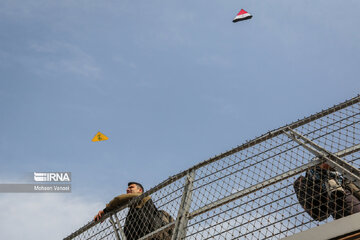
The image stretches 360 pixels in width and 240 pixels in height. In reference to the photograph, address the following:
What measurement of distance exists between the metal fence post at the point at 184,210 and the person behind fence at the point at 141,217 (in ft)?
1.18

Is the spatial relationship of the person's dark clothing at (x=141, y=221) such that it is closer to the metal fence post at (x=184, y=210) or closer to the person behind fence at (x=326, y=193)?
the metal fence post at (x=184, y=210)

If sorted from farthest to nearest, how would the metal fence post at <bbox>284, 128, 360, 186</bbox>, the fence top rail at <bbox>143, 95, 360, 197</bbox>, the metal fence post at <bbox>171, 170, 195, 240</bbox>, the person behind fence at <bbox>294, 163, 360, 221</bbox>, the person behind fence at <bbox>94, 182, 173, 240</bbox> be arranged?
the person behind fence at <bbox>94, 182, 173, 240</bbox> < the metal fence post at <bbox>171, 170, 195, 240</bbox> < the fence top rail at <bbox>143, 95, 360, 197</bbox> < the person behind fence at <bbox>294, 163, 360, 221</bbox> < the metal fence post at <bbox>284, 128, 360, 186</bbox>

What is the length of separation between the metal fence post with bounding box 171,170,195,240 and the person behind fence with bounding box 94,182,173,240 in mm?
358

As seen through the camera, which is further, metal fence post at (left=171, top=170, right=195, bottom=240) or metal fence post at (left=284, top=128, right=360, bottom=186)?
metal fence post at (left=171, top=170, right=195, bottom=240)

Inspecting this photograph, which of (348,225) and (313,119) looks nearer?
(348,225)

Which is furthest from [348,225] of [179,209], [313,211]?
[179,209]

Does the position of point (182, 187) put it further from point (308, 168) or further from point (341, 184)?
point (341, 184)

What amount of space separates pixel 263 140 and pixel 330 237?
3.77 ft

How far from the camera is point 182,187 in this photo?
12.7 ft

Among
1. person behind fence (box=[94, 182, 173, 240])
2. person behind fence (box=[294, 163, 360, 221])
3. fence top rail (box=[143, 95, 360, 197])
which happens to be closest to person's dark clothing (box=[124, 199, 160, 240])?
person behind fence (box=[94, 182, 173, 240])

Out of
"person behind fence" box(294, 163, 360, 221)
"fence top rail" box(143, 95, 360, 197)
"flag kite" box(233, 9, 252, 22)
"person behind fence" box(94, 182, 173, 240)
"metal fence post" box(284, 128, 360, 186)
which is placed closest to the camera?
"metal fence post" box(284, 128, 360, 186)

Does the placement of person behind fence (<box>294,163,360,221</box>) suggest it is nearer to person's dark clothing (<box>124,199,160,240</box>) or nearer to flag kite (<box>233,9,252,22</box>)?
person's dark clothing (<box>124,199,160,240</box>)

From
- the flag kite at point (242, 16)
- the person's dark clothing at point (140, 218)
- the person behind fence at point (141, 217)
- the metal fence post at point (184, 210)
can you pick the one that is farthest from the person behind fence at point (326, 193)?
the flag kite at point (242, 16)

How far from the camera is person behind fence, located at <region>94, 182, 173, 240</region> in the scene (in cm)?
414
